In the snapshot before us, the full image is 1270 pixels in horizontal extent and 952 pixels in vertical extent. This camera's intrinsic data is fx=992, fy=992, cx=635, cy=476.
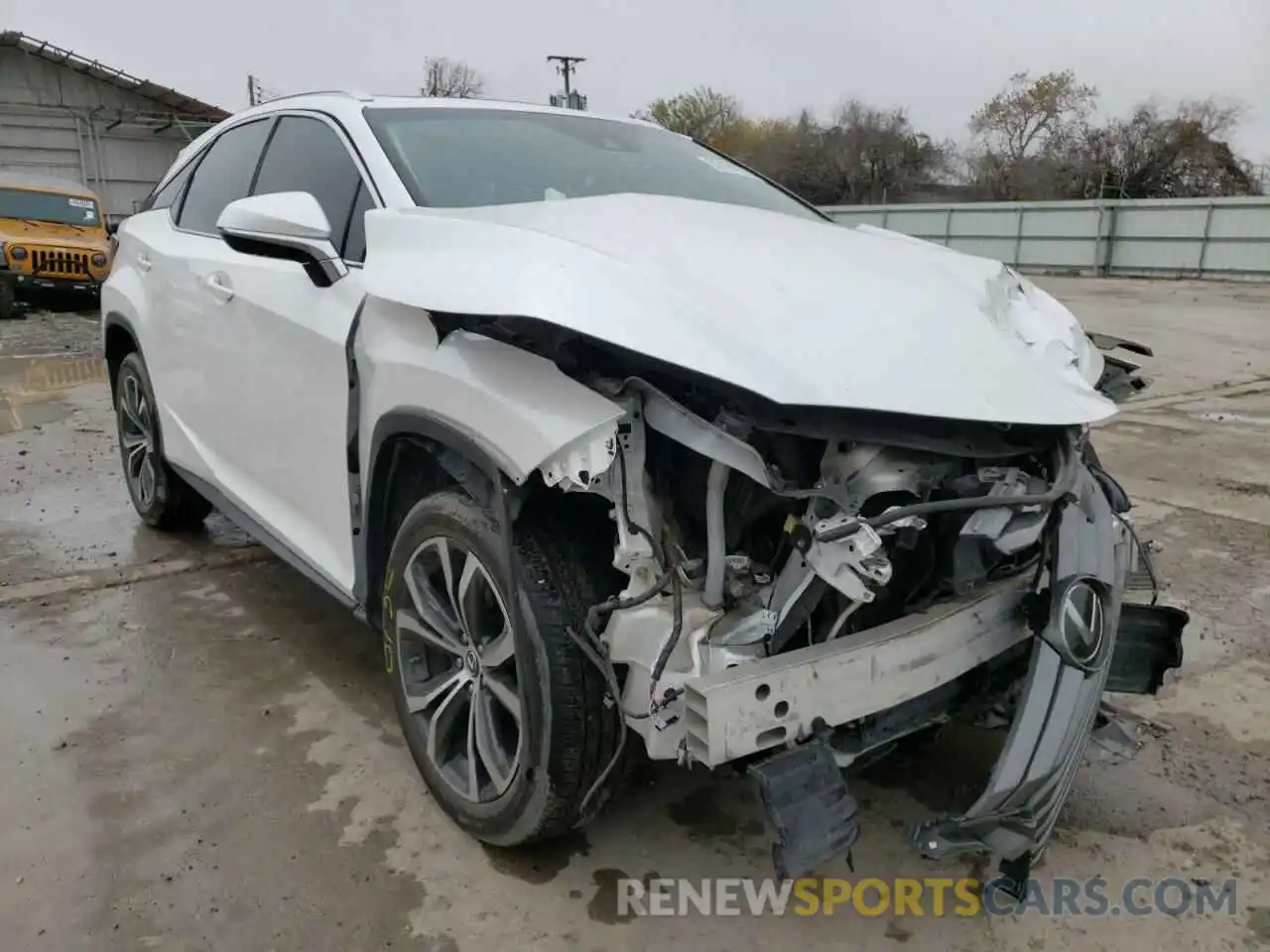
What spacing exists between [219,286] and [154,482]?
1637 mm

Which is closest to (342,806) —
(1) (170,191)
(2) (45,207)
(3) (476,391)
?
(3) (476,391)

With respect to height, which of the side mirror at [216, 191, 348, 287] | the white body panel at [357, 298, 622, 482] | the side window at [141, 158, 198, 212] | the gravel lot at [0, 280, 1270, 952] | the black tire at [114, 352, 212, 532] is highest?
the side window at [141, 158, 198, 212]

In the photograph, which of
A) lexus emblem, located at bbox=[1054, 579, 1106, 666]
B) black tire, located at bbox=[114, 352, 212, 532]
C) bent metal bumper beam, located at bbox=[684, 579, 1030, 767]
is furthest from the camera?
black tire, located at bbox=[114, 352, 212, 532]

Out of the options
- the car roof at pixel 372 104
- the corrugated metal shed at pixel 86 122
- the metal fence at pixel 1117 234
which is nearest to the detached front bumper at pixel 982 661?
the car roof at pixel 372 104

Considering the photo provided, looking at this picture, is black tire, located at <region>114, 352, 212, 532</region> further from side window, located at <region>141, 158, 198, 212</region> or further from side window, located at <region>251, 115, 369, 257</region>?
side window, located at <region>251, 115, 369, 257</region>

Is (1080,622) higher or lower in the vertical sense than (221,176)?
lower

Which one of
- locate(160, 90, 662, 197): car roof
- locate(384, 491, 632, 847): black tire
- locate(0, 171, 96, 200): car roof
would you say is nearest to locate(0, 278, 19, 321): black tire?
locate(0, 171, 96, 200): car roof

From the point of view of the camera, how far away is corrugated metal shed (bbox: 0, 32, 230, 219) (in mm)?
28828

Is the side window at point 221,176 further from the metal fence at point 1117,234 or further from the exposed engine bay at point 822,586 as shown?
the metal fence at point 1117,234

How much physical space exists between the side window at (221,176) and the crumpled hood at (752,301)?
154cm

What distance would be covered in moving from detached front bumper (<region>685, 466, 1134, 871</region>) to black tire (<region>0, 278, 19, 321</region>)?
16.0 m

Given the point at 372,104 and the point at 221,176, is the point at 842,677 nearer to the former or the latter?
the point at 372,104

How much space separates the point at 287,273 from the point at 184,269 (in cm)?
102

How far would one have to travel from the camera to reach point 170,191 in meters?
4.30
